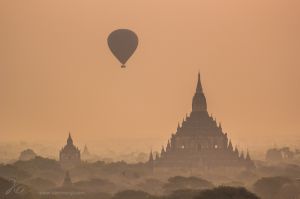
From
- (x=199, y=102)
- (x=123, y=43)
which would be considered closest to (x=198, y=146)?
(x=199, y=102)

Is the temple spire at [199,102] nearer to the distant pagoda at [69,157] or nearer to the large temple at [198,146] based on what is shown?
the large temple at [198,146]

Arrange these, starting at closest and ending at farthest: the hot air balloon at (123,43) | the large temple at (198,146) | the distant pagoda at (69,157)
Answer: the hot air balloon at (123,43) → the large temple at (198,146) → the distant pagoda at (69,157)

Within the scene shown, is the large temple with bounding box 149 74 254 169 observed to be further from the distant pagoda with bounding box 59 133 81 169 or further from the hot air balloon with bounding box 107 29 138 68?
the hot air balloon with bounding box 107 29 138 68

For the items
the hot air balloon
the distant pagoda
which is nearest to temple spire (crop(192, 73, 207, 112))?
the distant pagoda

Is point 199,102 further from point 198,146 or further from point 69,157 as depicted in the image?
point 69,157

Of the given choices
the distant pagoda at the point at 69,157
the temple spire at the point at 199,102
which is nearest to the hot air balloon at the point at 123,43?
the temple spire at the point at 199,102

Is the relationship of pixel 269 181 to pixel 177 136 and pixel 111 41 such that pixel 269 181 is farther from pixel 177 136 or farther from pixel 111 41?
pixel 177 136

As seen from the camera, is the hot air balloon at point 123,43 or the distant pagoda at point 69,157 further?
the distant pagoda at point 69,157
